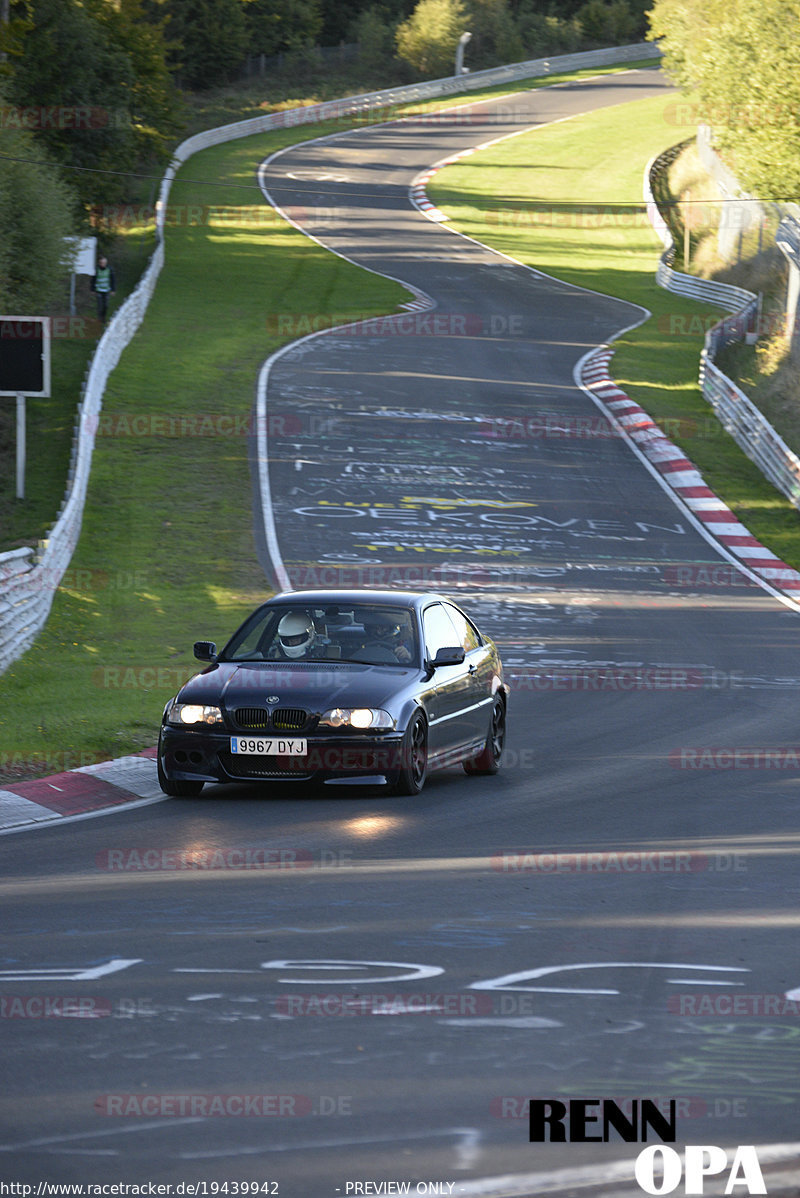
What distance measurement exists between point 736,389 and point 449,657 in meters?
24.7

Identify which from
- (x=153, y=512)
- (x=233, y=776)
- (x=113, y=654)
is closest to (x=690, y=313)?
(x=153, y=512)

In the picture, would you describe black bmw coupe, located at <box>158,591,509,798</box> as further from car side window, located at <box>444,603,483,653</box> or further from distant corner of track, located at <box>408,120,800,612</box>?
distant corner of track, located at <box>408,120,800,612</box>

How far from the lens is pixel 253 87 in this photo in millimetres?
97875

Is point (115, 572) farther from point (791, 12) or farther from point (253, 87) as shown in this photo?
point (253, 87)

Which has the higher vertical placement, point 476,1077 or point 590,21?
point 590,21

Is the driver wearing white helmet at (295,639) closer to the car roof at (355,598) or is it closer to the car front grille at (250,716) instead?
the car roof at (355,598)

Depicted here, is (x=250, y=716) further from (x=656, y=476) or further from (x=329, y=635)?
(x=656, y=476)

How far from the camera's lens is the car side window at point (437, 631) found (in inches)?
478

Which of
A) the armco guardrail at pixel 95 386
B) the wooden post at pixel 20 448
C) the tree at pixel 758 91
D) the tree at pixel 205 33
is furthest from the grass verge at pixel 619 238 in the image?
the tree at pixel 205 33

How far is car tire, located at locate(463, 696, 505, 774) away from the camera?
41.3ft

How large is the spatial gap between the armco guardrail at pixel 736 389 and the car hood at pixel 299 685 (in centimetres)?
1968

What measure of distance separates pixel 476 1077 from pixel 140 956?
2047mm

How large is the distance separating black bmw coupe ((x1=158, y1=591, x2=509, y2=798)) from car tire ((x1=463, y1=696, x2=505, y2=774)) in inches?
0.5

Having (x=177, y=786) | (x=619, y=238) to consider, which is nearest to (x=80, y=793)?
(x=177, y=786)
